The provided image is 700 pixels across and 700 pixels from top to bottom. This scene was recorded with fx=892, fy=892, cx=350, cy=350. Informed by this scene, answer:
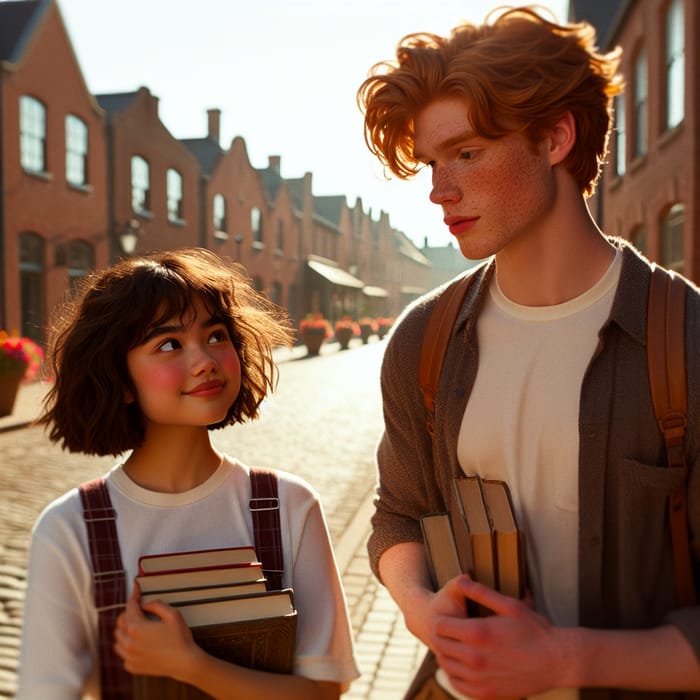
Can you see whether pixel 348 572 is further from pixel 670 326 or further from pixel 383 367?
pixel 670 326

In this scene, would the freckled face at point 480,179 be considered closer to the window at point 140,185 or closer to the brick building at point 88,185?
the brick building at point 88,185

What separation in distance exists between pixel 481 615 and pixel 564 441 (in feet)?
1.18

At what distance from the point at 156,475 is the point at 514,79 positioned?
110cm

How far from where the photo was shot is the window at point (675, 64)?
1423cm

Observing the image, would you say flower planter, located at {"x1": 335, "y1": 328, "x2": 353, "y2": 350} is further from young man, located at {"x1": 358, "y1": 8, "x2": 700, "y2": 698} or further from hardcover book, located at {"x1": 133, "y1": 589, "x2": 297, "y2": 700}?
hardcover book, located at {"x1": 133, "y1": 589, "x2": 297, "y2": 700}

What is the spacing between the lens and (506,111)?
1.65m

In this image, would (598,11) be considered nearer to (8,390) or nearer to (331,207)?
(8,390)

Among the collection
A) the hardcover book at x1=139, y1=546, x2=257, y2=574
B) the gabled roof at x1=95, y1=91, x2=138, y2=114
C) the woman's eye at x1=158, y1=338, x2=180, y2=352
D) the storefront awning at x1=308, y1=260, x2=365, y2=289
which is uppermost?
the gabled roof at x1=95, y1=91, x2=138, y2=114

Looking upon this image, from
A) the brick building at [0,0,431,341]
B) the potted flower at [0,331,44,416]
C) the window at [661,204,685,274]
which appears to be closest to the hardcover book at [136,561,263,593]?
the brick building at [0,0,431,341]

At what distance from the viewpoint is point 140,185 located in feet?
92.4

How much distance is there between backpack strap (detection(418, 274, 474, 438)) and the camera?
1.83m

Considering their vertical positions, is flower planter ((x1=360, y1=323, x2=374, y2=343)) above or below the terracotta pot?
above

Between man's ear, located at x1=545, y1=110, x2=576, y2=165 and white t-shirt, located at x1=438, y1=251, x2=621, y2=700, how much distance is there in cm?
24

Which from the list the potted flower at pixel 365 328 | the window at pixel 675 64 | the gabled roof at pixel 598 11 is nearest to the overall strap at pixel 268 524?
the window at pixel 675 64
